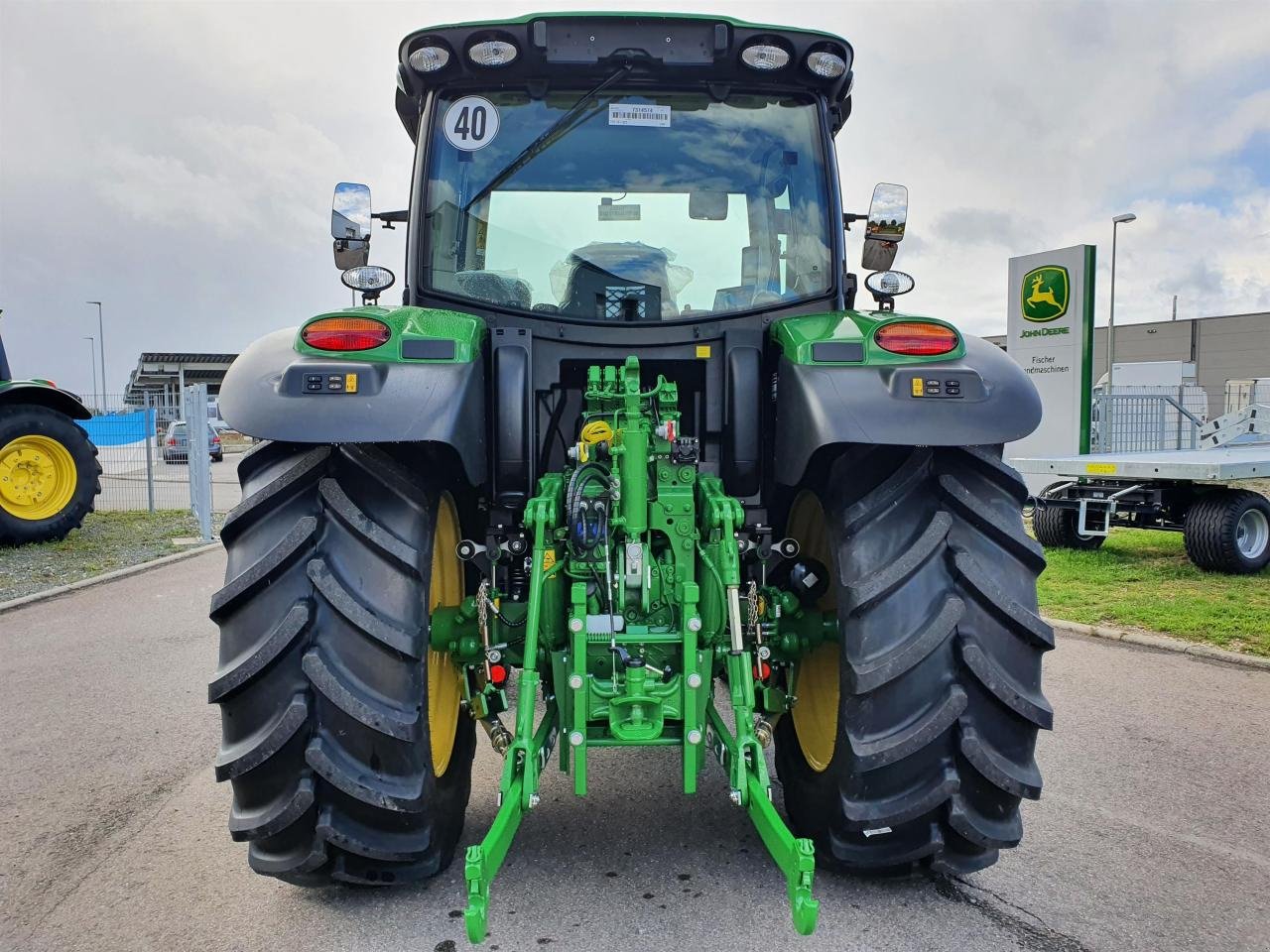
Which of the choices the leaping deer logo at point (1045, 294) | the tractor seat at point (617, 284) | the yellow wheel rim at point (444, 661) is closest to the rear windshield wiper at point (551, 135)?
the tractor seat at point (617, 284)

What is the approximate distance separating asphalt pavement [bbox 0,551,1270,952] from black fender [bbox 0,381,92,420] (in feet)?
23.1

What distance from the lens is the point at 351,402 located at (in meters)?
2.60

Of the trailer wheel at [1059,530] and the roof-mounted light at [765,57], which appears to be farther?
the trailer wheel at [1059,530]

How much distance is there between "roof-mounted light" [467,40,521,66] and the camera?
128 inches

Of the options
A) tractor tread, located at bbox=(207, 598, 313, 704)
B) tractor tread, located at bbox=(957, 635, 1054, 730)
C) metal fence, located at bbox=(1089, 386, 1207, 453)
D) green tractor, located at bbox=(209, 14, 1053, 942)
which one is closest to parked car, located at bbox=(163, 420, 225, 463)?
metal fence, located at bbox=(1089, 386, 1207, 453)

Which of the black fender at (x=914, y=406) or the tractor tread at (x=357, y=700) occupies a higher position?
the black fender at (x=914, y=406)

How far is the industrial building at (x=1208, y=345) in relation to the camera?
133ft

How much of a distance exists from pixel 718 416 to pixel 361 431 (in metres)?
1.29

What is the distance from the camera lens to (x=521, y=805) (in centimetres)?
251

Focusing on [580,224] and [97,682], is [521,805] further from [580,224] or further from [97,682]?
[97,682]

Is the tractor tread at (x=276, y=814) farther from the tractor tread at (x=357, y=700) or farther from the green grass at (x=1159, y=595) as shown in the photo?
the green grass at (x=1159, y=595)

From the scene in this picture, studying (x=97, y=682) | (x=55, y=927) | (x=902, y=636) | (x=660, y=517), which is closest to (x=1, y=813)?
(x=55, y=927)

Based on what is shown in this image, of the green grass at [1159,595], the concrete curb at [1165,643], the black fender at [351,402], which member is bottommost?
the concrete curb at [1165,643]

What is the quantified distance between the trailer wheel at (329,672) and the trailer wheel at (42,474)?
9.42 metres
